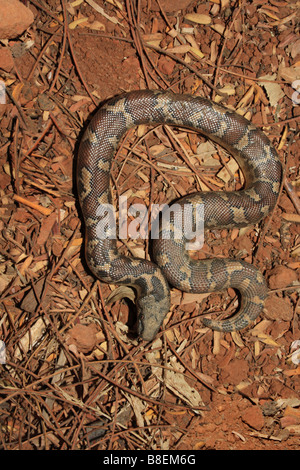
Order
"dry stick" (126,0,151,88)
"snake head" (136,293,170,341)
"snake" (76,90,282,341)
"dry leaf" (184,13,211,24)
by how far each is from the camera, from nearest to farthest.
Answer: "snake head" (136,293,170,341) → "snake" (76,90,282,341) → "dry stick" (126,0,151,88) → "dry leaf" (184,13,211,24)

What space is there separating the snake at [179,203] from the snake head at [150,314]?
1 cm

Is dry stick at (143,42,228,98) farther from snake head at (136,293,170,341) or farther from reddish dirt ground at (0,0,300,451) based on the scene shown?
snake head at (136,293,170,341)

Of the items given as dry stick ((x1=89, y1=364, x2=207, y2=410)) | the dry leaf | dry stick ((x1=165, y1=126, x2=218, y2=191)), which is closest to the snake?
dry stick ((x1=165, y1=126, x2=218, y2=191))

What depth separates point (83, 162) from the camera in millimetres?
5066

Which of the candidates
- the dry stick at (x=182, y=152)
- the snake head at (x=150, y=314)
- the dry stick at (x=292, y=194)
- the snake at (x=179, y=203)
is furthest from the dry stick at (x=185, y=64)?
the snake head at (x=150, y=314)

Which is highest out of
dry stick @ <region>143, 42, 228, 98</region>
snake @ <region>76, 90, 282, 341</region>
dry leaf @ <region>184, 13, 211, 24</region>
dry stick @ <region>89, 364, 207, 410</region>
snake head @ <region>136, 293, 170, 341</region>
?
dry leaf @ <region>184, 13, 211, 24</region>

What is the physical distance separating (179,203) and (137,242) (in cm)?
72

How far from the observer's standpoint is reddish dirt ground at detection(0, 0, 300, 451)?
4.87 meters

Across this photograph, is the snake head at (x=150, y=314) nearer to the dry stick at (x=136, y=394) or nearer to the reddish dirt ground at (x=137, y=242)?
the reddish dirt ground at (x=137, y=242)

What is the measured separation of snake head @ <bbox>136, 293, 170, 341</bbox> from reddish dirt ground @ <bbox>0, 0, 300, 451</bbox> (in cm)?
28

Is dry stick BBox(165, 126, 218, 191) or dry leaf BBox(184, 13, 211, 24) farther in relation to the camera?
dry leaf BBox(184, 13, 211, 24)

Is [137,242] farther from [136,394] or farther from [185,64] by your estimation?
[185,64]
